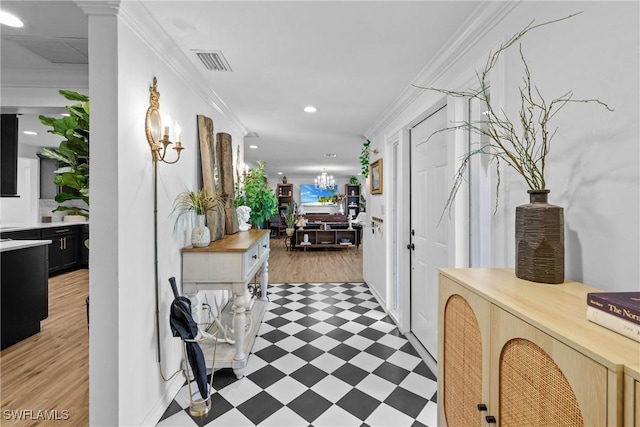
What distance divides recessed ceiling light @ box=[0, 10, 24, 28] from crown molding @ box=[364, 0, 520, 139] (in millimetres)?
2476

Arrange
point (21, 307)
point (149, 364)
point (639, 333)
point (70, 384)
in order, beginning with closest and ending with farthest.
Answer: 1. point (639, 333)
2. point (149, 364)
3. point (70, 384)
4. point (21, 307)

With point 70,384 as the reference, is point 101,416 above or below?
above

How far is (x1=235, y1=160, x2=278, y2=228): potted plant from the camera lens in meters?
3.77

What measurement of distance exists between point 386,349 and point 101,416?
6.80ft

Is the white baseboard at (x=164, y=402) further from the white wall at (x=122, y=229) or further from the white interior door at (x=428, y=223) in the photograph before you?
the white interior door at (x=428, y=223)

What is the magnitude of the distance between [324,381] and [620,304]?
1.97 m

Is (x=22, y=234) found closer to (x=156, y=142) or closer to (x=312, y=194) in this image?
(x=156, y=142)

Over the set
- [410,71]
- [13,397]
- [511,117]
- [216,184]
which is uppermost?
[410,71]

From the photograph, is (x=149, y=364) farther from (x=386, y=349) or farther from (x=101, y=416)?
(x=386, y=349)

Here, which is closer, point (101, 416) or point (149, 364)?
point (101, 416)

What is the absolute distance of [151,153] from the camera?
173 cm

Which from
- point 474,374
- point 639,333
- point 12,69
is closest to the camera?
point 639,333

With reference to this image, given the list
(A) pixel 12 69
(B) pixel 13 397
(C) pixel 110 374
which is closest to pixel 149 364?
(C) pixel 110 374

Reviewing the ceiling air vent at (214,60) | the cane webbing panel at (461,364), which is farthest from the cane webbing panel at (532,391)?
the ceiling air vent at (214,60)
